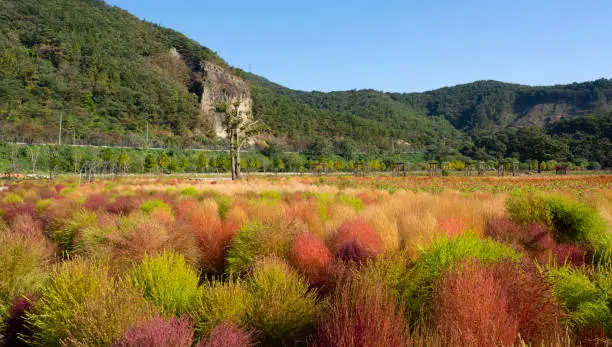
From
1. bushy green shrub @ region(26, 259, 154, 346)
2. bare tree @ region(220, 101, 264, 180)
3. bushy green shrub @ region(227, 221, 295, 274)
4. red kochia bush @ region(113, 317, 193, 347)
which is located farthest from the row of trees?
red kochia bush @ region(113, 317, 193, 347)

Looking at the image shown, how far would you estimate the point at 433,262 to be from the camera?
14.1 feet

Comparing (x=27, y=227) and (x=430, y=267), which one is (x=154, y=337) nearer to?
(x=430, y=267)

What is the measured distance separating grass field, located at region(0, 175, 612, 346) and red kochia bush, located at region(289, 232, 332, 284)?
0.02 meters

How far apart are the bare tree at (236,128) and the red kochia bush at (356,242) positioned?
83.7ft

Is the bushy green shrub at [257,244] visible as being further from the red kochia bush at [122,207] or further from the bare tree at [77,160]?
the bare tree at [77,160]

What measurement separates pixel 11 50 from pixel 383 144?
104 meters

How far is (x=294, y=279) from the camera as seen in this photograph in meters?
4.12

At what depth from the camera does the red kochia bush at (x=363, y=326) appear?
99.5 inches

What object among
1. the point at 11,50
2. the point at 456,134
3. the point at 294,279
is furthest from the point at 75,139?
the point at 456,134

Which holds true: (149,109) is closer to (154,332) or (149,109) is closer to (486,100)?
(154,332)

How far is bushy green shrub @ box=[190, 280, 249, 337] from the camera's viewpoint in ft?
11.6

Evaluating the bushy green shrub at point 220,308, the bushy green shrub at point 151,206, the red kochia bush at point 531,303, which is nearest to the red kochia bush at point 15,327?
the bushy green shrub at point 220,308

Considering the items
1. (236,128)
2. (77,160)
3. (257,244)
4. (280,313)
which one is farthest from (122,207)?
(77,160)

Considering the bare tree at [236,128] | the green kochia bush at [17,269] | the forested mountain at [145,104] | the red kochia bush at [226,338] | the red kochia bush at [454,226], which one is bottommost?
the green kochia bush at [17,269]
